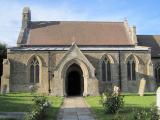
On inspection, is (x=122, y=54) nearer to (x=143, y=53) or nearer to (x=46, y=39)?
(x=143, y=53)

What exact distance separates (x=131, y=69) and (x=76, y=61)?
26.3 feet

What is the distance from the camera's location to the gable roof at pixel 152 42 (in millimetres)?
48938

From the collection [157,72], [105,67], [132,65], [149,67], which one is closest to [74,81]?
[105,67]

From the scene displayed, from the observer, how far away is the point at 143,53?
149ft

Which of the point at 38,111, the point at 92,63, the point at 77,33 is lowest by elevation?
the point at 38,111

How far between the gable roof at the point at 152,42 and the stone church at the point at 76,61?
0.27 m

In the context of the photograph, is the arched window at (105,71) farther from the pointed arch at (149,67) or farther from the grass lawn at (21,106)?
the grass lawn at (21,106)

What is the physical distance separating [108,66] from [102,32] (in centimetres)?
569

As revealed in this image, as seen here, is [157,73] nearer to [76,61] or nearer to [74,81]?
[74,81]

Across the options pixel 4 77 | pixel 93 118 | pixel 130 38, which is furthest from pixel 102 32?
pixel 93 118

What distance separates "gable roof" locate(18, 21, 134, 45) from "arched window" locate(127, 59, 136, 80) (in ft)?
9.00

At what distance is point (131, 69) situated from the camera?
45.4m

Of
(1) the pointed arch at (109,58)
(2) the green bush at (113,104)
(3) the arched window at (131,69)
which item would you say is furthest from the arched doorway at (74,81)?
(2) the green bush at (113,104)

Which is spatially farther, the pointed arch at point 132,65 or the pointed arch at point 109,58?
the pointed arch at point 132,65
